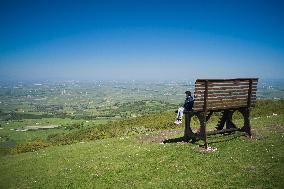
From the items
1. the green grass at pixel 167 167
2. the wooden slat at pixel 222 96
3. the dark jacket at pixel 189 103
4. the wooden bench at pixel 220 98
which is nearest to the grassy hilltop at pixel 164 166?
the green grass at pixel 167 167

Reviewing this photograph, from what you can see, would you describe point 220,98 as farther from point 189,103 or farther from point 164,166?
point 164,166

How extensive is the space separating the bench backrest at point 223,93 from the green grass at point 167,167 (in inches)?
75.9

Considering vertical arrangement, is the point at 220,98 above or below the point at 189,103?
above

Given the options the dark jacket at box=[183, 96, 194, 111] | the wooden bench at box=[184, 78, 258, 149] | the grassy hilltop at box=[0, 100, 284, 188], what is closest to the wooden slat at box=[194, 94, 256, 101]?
the wooden bench at box=[184, 78, 258, 149]

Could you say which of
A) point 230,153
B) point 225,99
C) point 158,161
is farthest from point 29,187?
point 225,99

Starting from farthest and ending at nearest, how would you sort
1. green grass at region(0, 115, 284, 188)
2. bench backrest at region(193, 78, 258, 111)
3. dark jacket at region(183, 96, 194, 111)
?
dark jacket at region(183, 96, 194, 111) < bench backrest at region(193, 78, 258, 111) < green grass at region(0, 115, 284, 188)

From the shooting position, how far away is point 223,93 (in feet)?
44.7

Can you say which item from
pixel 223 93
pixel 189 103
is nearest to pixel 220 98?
pixel 223 93

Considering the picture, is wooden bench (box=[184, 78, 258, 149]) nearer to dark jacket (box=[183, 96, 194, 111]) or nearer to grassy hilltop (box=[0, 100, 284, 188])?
dark jacket (box=[183, 96, 194, 111])

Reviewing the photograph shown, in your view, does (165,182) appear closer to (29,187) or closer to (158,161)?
(158,161)

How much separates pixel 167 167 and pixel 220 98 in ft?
15.3

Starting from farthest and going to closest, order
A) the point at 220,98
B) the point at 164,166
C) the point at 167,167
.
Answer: the point at 220,98 → the point at 164,166 → the point at 167,167

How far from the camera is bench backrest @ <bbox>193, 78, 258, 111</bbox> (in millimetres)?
12938

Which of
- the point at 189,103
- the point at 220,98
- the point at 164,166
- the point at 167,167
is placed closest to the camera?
the point at 167,167
